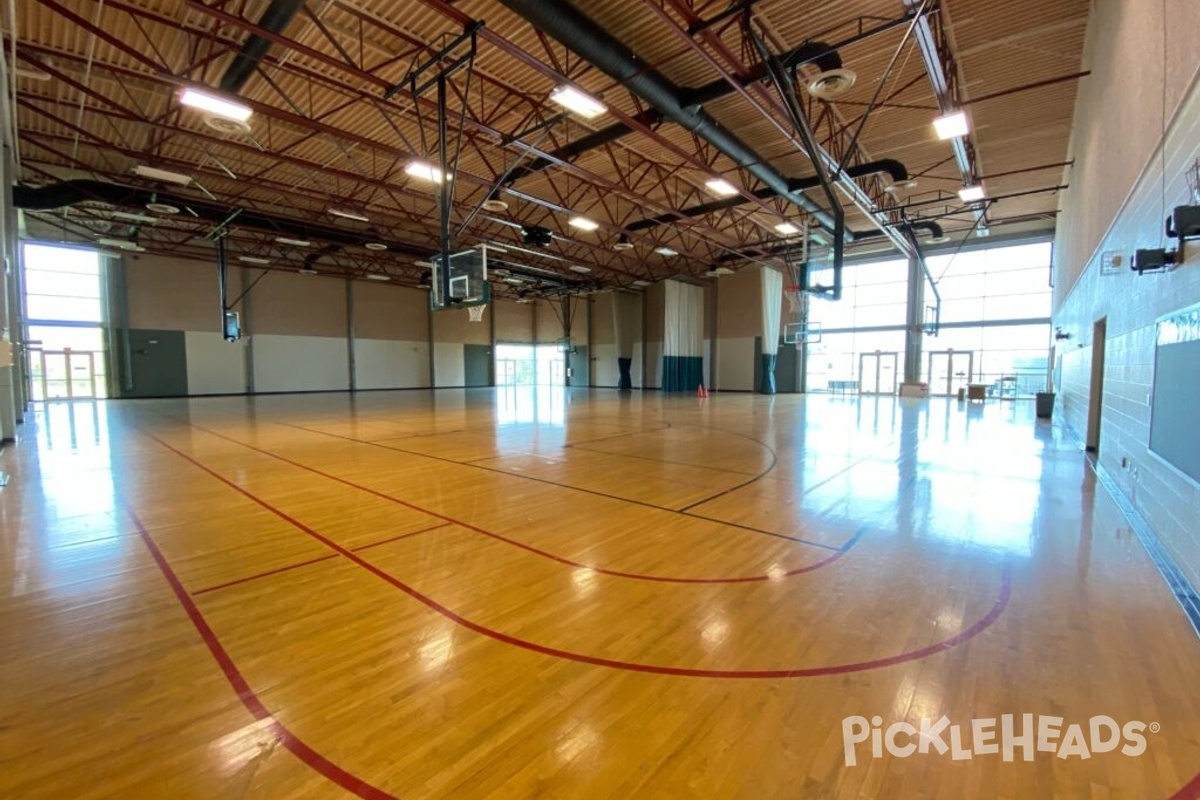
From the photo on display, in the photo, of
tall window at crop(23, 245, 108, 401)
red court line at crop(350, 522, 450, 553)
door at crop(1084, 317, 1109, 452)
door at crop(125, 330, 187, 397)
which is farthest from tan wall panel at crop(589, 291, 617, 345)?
red court line at crop(350, 522, 450, 553)

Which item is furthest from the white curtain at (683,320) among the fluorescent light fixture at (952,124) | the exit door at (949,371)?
the fluorescent light fixture at (952,124)

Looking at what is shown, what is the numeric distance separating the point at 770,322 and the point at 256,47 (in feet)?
71.5

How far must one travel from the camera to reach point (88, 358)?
19047 millimetres

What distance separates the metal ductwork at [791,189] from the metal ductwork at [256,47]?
9158 mm

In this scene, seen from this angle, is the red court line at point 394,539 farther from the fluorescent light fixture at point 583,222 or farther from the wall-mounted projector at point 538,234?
the wall-mounted projector at point 538,234

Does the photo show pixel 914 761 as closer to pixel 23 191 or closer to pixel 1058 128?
pixel 1058 128

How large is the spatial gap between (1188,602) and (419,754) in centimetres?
433

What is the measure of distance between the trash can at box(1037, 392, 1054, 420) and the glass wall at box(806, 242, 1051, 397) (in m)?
7.49

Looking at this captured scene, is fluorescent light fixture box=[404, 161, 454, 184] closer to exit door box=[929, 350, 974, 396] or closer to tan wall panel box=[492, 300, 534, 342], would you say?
tan wall panel box=[492, 300, 534, 342]

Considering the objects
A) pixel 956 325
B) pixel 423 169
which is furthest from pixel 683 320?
pixel 423 169

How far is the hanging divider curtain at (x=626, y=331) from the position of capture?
28.6 meters

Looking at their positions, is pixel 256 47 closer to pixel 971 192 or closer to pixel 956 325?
pixel 971 192

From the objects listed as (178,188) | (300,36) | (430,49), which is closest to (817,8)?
(430,49)

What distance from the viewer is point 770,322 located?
24594 millimetres
